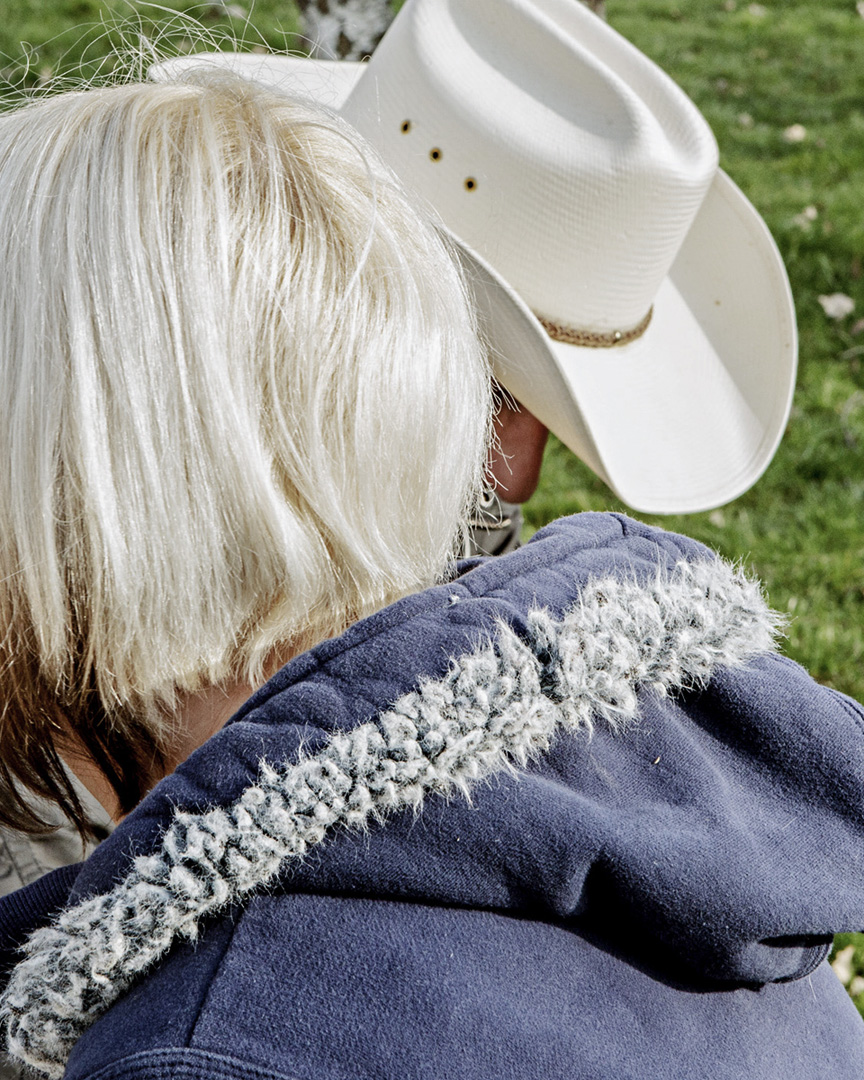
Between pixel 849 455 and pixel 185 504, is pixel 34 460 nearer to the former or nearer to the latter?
pixel 185 504

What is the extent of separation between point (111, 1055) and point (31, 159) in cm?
88

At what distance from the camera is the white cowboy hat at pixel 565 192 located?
→ 1901 millimetres

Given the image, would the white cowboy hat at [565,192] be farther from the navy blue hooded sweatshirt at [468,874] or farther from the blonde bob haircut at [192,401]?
the navy blue hooded sweatshirt at [468,874]

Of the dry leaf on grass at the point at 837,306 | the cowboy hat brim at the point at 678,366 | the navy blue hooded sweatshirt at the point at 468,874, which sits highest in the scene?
the navy blue hooded sweatshirt at the point at 468,874

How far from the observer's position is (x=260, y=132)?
1155 millimetres

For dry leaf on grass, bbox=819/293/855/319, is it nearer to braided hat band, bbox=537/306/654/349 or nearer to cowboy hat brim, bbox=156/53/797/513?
cowboy hat brim, bbox=156/53/797/513

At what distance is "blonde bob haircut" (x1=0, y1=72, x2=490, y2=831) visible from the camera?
101 cm

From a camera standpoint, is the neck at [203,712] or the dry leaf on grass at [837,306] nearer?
the neck at [203,712]

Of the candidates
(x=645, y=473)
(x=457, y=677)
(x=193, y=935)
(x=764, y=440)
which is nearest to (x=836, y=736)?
(x=457, y=677)

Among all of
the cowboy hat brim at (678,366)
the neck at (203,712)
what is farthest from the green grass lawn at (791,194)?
the neck at (203,712)

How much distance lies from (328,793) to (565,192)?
1.39 m

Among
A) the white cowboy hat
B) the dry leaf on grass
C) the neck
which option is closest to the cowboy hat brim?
the white cowboy hat

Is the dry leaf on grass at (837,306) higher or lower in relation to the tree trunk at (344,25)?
lower

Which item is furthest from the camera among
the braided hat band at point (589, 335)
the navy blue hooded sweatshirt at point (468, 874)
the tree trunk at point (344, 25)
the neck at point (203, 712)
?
the tree trunk at point (344, 25)
